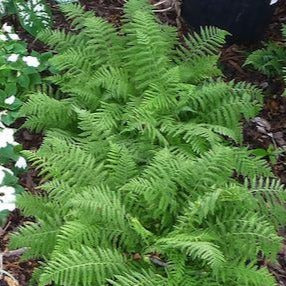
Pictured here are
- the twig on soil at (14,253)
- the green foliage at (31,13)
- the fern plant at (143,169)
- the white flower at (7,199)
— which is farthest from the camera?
the green foliage at (31,13)

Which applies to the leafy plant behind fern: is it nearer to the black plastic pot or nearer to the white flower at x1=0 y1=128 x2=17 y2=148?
the black plastic pot

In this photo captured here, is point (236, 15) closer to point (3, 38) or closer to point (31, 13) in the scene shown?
point (31, 13)

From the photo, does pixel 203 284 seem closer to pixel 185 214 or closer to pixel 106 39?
pixel 185 214

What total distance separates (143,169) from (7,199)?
2.68 ft

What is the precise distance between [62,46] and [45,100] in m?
0.57

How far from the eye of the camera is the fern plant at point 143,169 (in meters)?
3.68

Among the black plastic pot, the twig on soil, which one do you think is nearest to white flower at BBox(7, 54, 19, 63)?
the twig on soil

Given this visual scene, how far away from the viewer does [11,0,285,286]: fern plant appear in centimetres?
368

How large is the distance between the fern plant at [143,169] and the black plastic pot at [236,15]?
383 mm

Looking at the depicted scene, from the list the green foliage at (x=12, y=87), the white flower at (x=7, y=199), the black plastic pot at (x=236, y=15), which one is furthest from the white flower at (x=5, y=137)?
the black plastic pot at (x=236, y=15)

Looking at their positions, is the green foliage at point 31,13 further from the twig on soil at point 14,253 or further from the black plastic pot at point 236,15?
the twig on soil at point 14,253

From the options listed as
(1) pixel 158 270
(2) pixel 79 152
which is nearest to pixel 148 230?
(1) pixel 158 270

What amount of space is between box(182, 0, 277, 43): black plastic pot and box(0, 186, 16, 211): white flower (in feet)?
7.06

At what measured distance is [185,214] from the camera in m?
3.79
